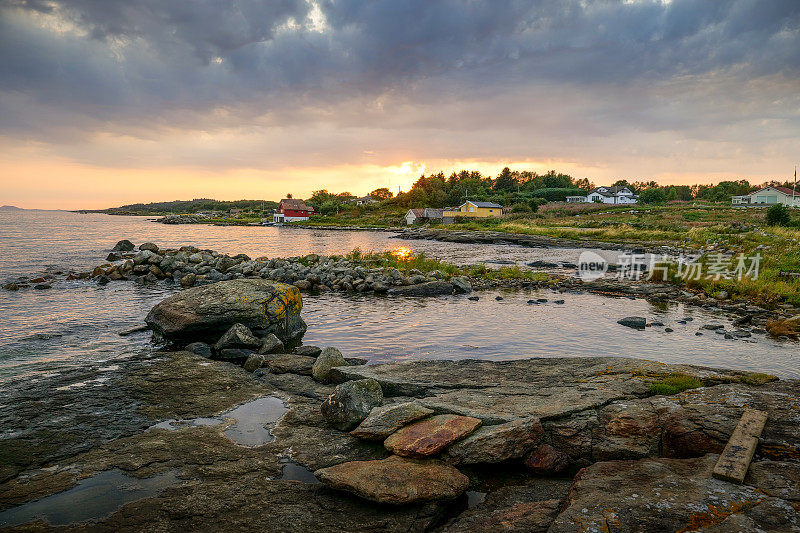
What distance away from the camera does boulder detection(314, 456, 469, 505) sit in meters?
5.11

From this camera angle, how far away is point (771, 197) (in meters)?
112

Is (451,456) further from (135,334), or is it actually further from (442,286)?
(442,286)

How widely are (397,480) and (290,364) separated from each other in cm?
654

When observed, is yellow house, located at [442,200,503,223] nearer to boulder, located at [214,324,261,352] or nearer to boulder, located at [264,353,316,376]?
boulder, located at [214,324,261,352]

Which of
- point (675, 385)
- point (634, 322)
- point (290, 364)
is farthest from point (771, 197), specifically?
point (290, 364)

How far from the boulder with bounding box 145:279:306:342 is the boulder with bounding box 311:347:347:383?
4.44 metres

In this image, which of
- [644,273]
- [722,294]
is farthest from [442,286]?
[644,273]

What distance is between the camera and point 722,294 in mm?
21969

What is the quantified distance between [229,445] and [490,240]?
231 ft

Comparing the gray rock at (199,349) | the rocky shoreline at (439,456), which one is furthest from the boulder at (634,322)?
the gray rock at (199,349)

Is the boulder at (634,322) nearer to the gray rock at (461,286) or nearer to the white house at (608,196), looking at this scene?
the gray rock at (461,286)

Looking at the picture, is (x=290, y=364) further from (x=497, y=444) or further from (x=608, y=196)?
(x=608, y=196)

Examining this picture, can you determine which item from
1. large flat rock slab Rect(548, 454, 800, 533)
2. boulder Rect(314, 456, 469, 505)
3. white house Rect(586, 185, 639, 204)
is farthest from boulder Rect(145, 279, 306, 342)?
white house Rect(586, 185, 639, 204)

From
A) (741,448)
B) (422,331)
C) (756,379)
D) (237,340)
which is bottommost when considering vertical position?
(422,331)
